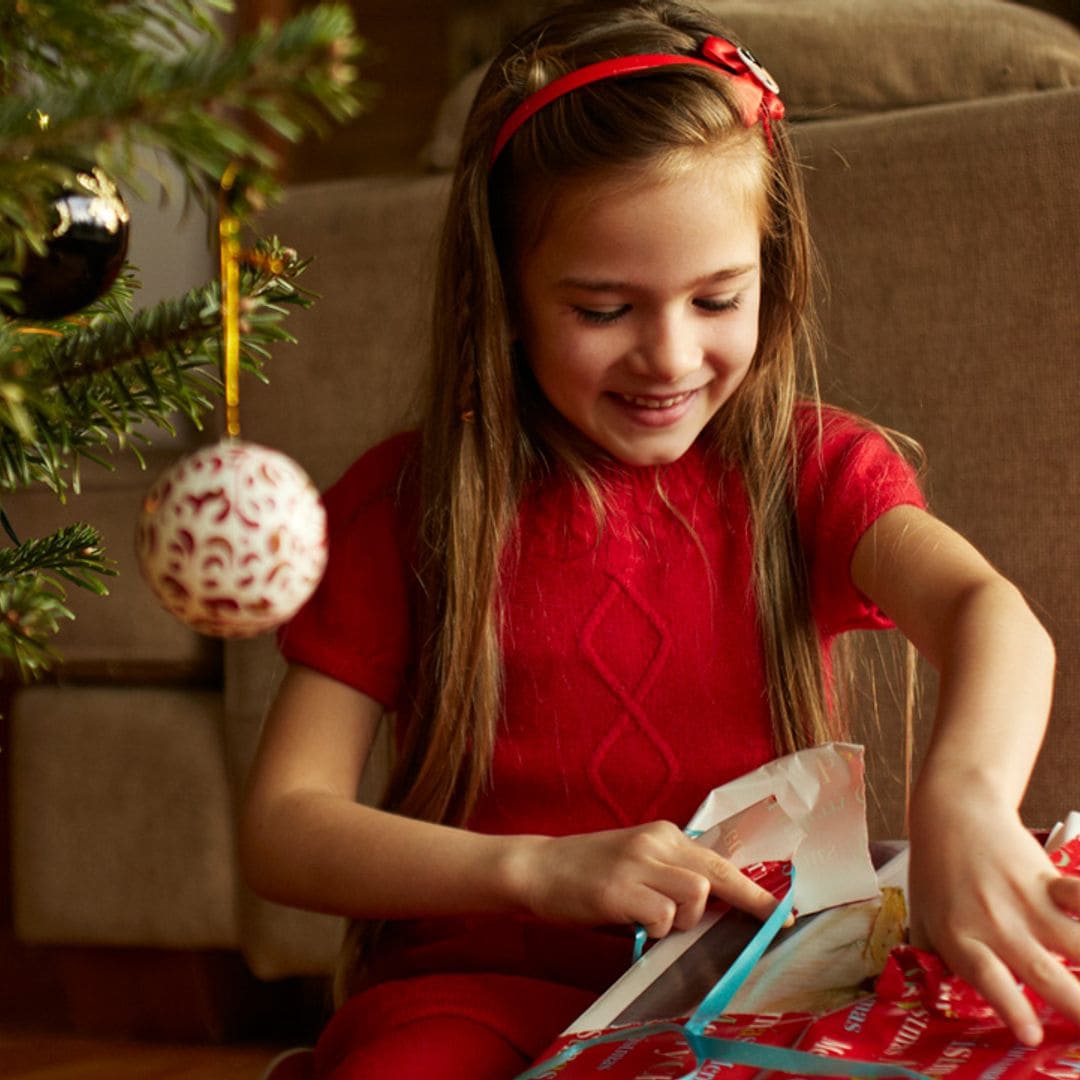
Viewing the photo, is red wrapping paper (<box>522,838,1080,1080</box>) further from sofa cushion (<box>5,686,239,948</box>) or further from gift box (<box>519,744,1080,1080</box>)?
sofa cushion (<box>5,686,239,948</box>)

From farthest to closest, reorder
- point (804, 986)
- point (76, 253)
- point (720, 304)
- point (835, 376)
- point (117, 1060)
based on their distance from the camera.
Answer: point (117, 1060) → point (835, 376) → point (720, 304) → point (804, 986) → point (76, 253)

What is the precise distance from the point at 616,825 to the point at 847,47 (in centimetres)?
63

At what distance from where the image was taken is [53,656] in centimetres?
49

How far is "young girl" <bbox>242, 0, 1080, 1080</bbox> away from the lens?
778mm

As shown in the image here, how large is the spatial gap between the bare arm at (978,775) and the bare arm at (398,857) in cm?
9

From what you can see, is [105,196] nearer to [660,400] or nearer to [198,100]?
[198,100]

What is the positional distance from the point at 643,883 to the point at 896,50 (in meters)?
0.72

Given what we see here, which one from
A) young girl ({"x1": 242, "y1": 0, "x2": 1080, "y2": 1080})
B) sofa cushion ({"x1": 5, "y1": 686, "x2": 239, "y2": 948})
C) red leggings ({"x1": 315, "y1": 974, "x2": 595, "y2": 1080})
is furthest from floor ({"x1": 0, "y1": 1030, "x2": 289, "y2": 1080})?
red leggings ({"x1": 315, "y1": 974, "x2": 595, "y2": 1080})

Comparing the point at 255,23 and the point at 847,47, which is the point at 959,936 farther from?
the point at 255,23

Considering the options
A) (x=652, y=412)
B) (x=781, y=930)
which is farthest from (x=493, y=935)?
(x=652, y=412)

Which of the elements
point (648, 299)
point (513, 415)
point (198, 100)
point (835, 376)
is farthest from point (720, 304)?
point (198, 100)

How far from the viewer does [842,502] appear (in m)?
0.86

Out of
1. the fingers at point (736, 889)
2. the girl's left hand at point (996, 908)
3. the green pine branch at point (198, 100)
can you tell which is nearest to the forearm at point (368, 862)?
the fingers at point (736, 889)

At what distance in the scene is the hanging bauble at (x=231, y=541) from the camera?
406 mm
